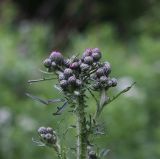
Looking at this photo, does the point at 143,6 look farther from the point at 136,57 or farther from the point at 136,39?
the point at 136,57

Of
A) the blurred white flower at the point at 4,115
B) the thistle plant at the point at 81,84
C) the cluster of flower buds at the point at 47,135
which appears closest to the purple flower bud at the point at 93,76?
the thistle plant at the point at 81,84

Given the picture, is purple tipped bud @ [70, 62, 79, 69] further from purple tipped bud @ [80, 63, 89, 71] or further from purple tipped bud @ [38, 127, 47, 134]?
purple tipped bud @ [38, 127, 47, 134]

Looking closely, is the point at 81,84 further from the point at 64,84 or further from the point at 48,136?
the point at 48,136

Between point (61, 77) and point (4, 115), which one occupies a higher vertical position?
point (4, 115)

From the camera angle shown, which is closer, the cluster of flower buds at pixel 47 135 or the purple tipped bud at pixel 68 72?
the purple tipped bud at pixel 68 72

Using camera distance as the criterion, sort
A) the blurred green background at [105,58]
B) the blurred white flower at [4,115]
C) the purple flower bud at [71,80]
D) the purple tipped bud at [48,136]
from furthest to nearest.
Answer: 1. the blurred white flower at [4,115]
2. the blurred green background at [105,58]
3. the purple tipped bud at [48,136]
4. the purple flower bud at [71,80]

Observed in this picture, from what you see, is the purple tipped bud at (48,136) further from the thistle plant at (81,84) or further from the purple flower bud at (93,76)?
the purple flower bud at (93,76)

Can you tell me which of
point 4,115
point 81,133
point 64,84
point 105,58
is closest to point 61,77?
point 64,84
